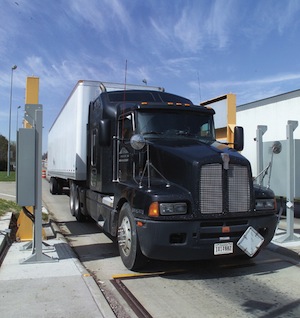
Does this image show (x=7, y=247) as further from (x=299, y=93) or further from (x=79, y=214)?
(x=299, y=93)

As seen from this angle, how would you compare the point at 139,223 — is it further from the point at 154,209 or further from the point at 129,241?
the point at 129,241

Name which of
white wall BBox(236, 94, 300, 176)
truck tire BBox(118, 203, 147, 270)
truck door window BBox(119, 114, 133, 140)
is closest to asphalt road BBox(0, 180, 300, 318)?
truck tire BBox(118, 203, 147, 270)

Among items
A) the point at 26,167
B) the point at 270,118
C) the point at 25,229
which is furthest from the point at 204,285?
the point at 270,118

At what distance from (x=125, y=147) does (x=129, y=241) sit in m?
1.81

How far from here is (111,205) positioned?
695cm

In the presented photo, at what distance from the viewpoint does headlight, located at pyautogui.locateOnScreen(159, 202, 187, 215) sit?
5.14 meters

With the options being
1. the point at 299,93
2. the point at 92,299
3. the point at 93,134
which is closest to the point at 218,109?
the point at 93,134

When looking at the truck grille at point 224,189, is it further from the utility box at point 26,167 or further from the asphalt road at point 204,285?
the utility box at point 26,167

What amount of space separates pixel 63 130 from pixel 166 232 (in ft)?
27.0

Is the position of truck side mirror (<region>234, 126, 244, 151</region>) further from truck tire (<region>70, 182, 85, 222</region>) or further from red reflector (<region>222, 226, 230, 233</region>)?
truck tire (<region>70, 182, 85, 222</region>)

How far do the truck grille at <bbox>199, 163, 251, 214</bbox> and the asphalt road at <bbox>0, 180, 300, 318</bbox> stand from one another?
1086 millimetres

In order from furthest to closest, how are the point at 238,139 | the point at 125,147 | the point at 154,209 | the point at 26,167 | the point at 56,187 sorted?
the point at 56,187
the point at 238,139
the point at 125,147
the point at 26,167
the point at 154,209

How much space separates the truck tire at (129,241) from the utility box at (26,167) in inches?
59.5

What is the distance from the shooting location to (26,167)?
244 inches
